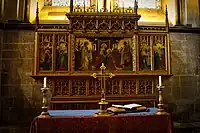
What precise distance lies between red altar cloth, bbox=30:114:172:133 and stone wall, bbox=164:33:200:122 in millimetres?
3324

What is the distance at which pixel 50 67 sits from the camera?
5.72 metres

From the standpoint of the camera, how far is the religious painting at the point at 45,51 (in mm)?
5699

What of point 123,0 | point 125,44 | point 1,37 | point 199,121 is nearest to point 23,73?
point 1,37

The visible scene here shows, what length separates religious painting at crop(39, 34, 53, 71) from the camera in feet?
18.7

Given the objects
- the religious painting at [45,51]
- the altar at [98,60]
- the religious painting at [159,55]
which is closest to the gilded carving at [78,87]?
the altar at [98,60]

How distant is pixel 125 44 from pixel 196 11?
264cm

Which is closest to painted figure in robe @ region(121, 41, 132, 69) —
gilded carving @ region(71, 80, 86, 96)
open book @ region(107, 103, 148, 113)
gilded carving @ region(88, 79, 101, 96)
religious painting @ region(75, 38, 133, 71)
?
religious painting @ region(75, 38, 133, 71)

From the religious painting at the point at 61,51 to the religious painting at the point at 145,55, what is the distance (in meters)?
1.64

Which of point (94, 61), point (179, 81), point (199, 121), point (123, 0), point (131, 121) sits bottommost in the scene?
point (199, 121)

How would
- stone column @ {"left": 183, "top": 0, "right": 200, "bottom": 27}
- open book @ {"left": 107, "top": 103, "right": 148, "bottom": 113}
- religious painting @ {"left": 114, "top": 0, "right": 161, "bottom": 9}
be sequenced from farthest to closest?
religious painting @ {"left": 114, "top": 0, "right": 161, "bottom": 9}
stone column @ {"left": 183, "top": 0, "right": 200, "bottom": 27}
open book @ {"left": 107, "top": 103, "right": 148, "bottom": 113}

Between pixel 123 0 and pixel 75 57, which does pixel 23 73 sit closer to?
pixel 75 57

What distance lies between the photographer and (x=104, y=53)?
5.95 metres

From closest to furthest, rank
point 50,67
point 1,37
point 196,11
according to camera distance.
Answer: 1. point 50,67
2. point 1,37
3. point 196,11

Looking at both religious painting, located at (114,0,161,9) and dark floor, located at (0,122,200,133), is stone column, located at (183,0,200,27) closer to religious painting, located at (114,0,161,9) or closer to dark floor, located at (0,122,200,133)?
religious painting, located at (114,0,161,9)
